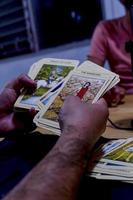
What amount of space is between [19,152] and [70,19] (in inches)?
74.4

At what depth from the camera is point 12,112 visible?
1450 mm

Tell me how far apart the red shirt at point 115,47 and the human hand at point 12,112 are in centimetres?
84

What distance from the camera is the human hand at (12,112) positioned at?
1.40m

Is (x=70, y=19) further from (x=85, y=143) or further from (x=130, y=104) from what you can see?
(x=85, y=143)

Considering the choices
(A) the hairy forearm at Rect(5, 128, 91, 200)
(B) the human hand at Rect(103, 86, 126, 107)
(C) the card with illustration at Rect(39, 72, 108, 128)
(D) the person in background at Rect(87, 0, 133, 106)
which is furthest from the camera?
(D) the person in background at Rect(87, 0, 133, 106)

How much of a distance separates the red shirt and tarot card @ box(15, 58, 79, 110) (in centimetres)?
77

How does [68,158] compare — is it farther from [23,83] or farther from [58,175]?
[23,83]

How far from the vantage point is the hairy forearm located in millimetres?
769

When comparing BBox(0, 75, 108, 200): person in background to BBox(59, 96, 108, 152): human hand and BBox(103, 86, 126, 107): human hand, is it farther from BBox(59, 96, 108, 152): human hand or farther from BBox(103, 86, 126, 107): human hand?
BBox(103, 86, 126, 107): human hand

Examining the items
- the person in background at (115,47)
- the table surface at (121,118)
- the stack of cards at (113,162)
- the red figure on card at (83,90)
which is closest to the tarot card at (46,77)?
the red figure on card at (83,90)

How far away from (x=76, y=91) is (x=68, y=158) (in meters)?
0.40

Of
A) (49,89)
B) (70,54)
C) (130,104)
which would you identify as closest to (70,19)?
(70,54)

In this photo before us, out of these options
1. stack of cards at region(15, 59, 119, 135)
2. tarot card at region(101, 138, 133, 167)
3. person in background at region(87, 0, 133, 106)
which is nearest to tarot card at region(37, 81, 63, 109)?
stack of cards at region(15, 59, 119, 135)

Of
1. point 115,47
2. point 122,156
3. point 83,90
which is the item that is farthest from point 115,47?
point 122,156
